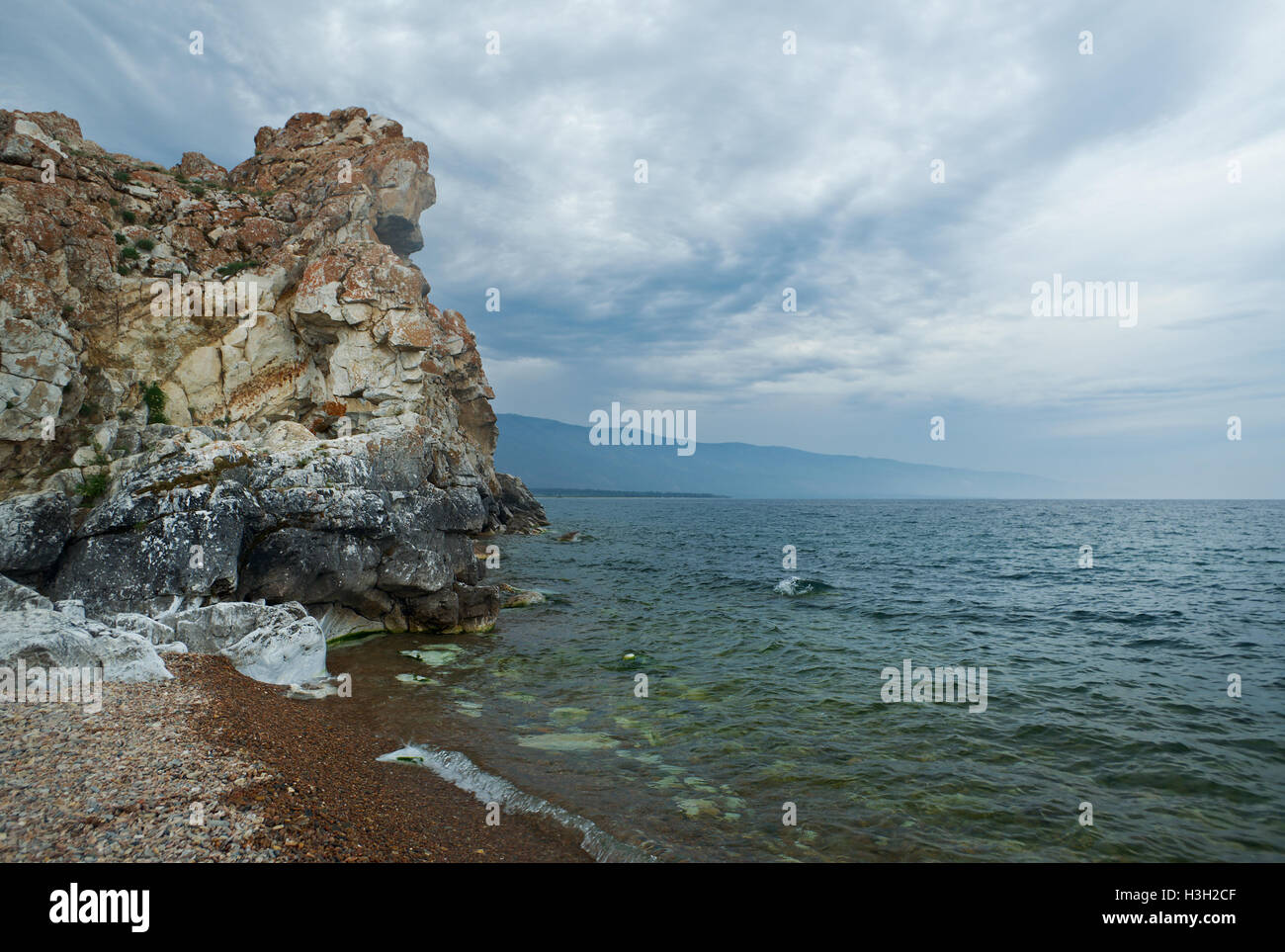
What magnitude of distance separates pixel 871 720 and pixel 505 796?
8.74 m

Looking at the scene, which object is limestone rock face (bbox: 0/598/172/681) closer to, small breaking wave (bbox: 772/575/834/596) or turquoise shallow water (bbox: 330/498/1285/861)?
turquoise shallow water (bbox: 330/498/1285/861)

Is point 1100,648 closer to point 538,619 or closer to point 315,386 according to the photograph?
point 538,619

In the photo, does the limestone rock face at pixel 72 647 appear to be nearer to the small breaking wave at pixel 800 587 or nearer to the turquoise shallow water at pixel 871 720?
the turquoise shallow water at pixel 871 720

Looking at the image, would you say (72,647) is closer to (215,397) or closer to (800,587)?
(215,397)

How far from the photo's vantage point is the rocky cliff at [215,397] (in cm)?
1559

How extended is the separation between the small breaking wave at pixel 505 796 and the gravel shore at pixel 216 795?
9.0 inches

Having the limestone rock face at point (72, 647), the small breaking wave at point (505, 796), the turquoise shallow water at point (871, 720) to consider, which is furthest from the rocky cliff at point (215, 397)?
the small breaking wave at point (505, 796)

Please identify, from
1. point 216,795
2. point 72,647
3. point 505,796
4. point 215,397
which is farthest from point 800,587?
point 215,397

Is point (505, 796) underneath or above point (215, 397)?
underneath

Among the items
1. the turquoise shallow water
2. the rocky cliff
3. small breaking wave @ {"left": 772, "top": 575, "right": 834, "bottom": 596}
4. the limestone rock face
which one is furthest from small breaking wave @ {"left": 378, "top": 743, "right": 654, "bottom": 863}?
small breaking wave @ {"left": 772, "top": 575, "right": 834, "bottom": 596}

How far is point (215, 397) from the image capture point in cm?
2869

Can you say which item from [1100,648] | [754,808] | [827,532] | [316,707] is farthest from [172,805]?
[827,532]

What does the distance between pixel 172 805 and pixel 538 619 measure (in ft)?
56.5

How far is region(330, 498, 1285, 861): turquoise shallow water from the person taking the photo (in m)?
9.41
